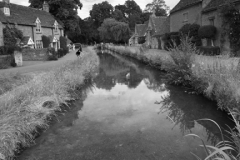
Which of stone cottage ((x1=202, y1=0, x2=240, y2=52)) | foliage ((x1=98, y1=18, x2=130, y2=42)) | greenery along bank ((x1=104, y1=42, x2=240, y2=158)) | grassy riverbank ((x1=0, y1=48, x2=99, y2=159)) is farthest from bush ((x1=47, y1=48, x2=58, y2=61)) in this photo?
foliage ((x1=98, y1=18, x2=130, y2=42))

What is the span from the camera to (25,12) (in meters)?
30.5

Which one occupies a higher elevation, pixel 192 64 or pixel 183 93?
pixel 192 64

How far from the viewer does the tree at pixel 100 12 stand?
8531 cm

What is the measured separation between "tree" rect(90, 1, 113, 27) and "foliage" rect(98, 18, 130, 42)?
1151 inches

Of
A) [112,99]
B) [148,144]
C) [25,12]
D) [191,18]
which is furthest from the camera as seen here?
[25,12]

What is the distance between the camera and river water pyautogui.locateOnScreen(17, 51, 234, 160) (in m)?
5.08

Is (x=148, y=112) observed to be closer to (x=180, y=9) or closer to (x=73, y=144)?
(x=73, y=144)

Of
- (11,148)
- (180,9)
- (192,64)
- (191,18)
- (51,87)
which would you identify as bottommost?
(11,148)

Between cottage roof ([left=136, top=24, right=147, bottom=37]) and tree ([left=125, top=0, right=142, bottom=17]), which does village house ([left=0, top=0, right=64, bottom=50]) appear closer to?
cottage roof ([left=136, top=24, right=147, bottom=37])

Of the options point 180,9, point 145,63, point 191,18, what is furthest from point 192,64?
point 180,9

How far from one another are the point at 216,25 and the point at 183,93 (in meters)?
14.1

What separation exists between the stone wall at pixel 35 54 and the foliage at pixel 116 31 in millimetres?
33700

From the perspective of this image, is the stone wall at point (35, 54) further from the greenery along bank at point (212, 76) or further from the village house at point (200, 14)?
the village house at point (200, 14)

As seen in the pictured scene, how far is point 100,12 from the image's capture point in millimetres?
85812
